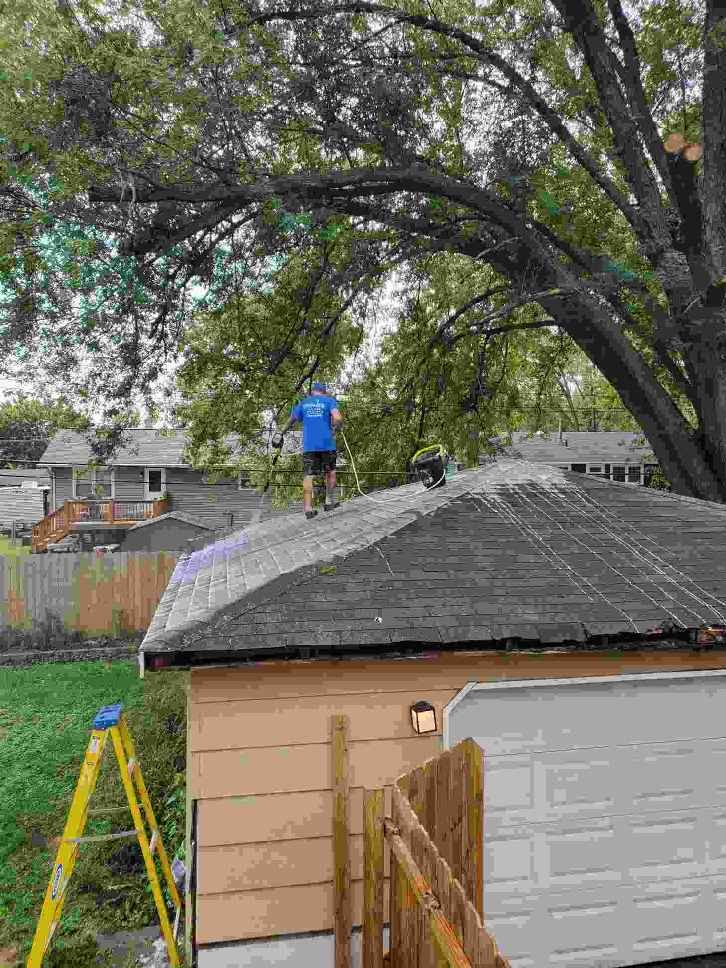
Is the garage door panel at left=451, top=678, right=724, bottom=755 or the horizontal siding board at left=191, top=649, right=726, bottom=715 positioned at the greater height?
the horizontal siding board at left=191, top=649, right=726, bottom=715

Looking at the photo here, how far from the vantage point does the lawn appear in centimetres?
540

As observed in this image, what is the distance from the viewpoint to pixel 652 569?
504 cm

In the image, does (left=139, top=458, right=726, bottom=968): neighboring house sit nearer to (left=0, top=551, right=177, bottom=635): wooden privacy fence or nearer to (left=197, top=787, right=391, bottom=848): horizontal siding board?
(left=197, top=787, right=391, bottom=848): horizontal siding board

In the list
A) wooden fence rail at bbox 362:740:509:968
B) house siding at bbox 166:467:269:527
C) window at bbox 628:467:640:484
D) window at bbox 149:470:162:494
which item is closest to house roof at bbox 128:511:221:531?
house siding at bbox 166:467:269:527

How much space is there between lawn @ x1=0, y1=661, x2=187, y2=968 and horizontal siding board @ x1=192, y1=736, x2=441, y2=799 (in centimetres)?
215

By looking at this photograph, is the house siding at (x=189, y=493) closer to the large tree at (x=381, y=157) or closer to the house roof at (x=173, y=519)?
the house roof at (x=173, y=519)

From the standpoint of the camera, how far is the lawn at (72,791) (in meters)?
5.40

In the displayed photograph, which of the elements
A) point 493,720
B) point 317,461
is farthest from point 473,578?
point 317,461

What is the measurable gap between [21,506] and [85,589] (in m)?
28.9

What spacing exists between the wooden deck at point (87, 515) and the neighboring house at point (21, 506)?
14322mm

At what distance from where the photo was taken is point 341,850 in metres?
4.22

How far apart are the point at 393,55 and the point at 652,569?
8134mm

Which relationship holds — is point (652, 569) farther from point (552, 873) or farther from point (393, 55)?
point (393, 55)

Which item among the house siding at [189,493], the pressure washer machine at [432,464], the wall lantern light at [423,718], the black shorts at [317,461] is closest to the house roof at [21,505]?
the house siding at [189,493]
